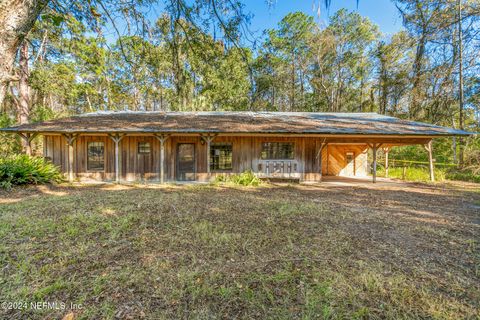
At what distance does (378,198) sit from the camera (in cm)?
766

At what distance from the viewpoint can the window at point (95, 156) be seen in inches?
431

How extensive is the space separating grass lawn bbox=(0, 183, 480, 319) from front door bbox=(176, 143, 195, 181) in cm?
504

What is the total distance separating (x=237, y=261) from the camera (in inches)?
124

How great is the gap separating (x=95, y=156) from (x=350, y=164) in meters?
15.0

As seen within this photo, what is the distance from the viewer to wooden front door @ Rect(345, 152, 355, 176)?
14372 millimetres

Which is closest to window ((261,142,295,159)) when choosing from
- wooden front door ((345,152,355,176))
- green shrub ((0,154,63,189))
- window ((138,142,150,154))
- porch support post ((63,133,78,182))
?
wooden front door ((345,152,355,176))

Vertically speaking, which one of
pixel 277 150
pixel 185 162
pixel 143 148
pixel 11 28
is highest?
pixel 11 28

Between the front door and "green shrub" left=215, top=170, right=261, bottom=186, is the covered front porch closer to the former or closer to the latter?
the front door

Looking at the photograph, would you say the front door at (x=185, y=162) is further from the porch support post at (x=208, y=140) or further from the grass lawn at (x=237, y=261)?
the grass lawn at (x=237, y=261)

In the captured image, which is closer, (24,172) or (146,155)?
(24,172)

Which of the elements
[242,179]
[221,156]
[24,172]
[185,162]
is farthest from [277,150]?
[24,172]

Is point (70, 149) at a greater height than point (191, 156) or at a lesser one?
greater

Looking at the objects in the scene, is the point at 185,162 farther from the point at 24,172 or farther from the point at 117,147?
the point at 24,172

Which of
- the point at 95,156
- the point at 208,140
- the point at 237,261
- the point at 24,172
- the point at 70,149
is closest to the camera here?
the point at 237,261
